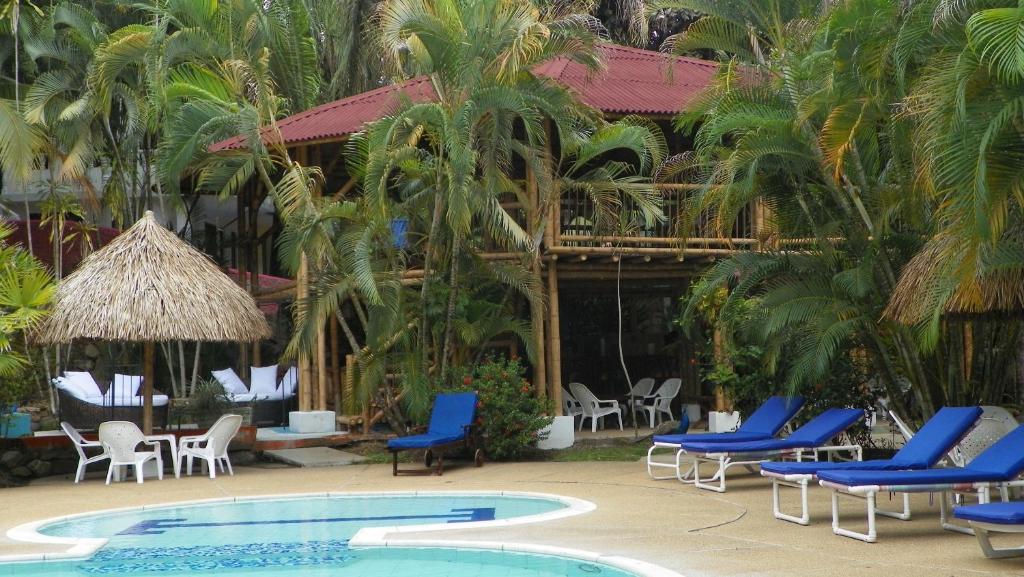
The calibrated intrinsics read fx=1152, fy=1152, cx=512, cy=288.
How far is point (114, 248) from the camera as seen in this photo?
14578 millimetres

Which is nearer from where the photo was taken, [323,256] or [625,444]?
[323,256]

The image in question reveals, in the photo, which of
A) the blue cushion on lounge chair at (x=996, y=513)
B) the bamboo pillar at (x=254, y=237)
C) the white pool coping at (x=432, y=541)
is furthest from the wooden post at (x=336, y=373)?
the blue cushion on lounge chair at (x=996, y=513)

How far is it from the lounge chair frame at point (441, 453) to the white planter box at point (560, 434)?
3.98 feet

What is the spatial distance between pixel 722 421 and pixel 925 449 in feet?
27.5

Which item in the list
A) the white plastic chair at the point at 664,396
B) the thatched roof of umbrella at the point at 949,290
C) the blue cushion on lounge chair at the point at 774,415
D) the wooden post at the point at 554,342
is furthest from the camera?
the white plastic chair at the point at 664,396

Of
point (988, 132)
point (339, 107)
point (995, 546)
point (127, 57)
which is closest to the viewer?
point (988, 132)

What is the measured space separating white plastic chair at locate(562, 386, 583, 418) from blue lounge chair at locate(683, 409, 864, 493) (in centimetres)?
654

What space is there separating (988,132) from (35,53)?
1752cm

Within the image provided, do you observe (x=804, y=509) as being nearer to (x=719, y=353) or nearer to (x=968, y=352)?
(x=968, y=352)

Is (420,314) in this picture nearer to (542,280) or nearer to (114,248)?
(542,280)

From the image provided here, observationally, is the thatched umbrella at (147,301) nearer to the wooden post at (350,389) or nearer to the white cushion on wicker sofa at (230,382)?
the wooden post at (350,389)

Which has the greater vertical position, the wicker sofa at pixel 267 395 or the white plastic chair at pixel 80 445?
the wicker sofa at pixel 267 395

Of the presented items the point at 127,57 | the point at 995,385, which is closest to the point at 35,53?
the point at 127,57

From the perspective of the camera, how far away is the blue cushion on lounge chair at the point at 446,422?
13422mm
